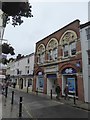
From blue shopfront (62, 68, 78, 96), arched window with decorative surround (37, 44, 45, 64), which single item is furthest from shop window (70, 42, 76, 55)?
arched window with decorative surround (37, 44, 45, 64)

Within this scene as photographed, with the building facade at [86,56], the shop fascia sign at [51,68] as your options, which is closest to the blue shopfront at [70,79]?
the shop fascia sign at [51,68]

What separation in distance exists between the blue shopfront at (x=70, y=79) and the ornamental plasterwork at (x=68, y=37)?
3619 mm

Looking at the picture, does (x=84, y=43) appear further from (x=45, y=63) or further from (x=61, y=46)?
(x=45, y=63)

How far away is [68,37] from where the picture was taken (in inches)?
856

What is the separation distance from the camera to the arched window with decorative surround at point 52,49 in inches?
966

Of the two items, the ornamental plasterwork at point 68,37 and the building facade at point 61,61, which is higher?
the ornamental plasterwork at point 68,37

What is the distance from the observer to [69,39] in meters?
21.5

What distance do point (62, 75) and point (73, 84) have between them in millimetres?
2361

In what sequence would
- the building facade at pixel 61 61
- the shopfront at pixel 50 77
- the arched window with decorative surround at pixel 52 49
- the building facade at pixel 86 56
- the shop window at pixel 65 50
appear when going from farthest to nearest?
the shopfront at pixel 50 77 → the arched window with decorative surround at pixel 52 49 → the shop window at pixel 65 50 → the building facade at pixel 61 61 → the building facade at pixel 86 56

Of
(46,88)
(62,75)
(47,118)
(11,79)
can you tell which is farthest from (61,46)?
(11,79)

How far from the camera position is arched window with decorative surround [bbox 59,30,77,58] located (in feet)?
68.0

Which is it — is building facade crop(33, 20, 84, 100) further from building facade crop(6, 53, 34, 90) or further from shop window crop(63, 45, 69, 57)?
building facade crop(6, 53, 34, 90)

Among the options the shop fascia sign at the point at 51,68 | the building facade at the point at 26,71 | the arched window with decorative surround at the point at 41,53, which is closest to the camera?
the shop fascia sign at the point at 51,68

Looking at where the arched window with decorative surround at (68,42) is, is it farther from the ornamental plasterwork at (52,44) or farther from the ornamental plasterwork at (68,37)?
the ornamental plasterwork at (52,44)
